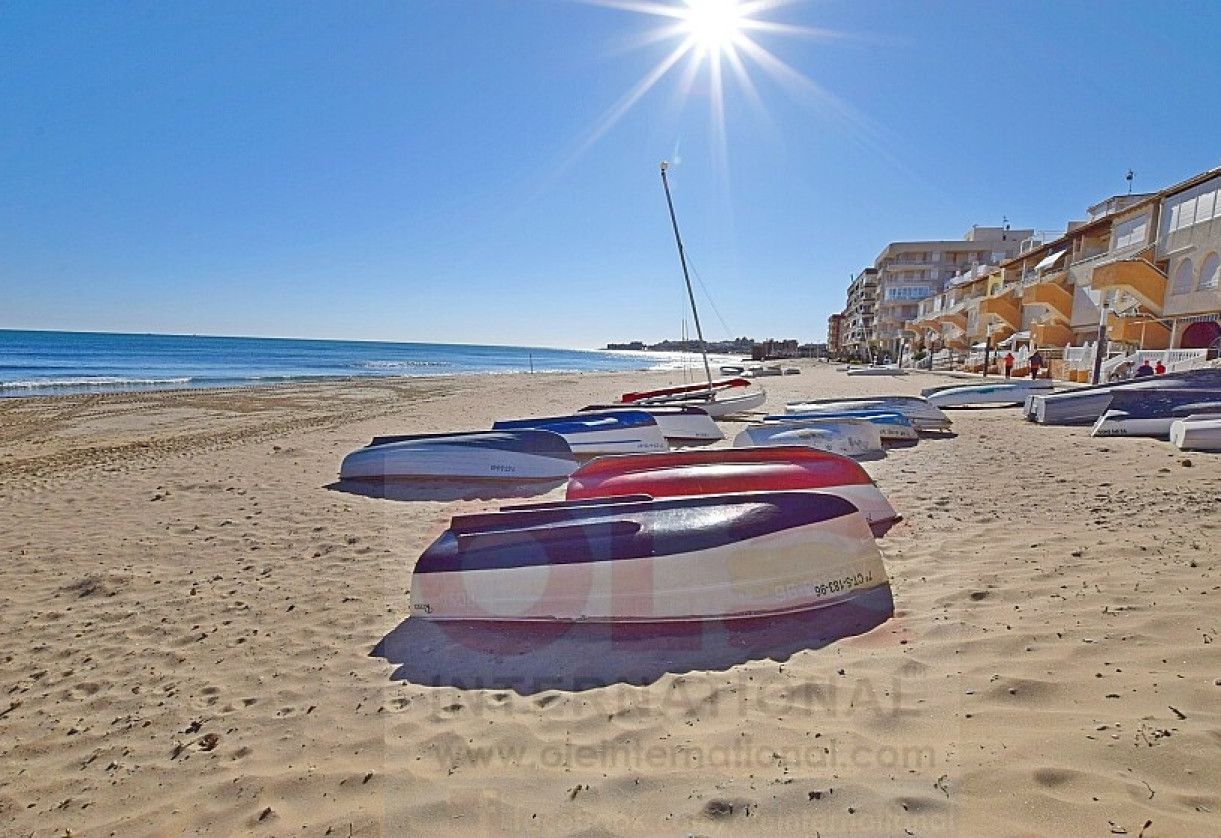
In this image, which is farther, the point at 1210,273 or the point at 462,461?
the point at 1210,273

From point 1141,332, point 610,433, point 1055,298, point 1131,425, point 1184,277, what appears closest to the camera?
point 1131,425

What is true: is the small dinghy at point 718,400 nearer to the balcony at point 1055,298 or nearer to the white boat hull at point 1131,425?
the white boat hull at point 1131,425

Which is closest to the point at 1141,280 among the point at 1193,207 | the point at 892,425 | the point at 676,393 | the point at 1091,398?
the point at 1193,207

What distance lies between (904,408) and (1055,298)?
21.0 meters

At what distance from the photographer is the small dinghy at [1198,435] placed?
7.16 metres

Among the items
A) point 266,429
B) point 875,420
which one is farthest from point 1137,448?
point 266,429

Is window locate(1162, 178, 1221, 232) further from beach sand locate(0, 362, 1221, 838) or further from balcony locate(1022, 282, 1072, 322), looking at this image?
beach sand locate(0, 362, 1221, 838)

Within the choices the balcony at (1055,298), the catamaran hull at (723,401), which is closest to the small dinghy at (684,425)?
the catamaran hull at (723,401)

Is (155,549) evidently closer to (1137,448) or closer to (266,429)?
(266,429)

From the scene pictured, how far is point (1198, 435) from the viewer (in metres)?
7.27

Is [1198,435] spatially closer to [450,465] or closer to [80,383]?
[450,465]

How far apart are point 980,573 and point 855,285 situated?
90810 millimetres

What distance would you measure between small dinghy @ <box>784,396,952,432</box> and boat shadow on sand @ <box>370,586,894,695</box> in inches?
317

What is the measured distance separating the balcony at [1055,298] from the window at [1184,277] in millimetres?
6785
